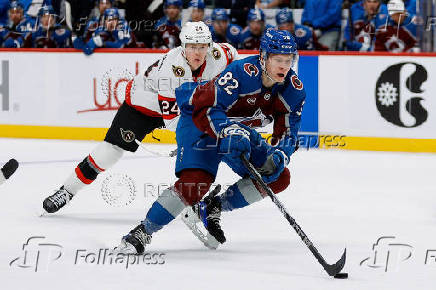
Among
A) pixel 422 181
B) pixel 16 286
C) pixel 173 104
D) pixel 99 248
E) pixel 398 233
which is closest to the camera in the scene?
pixel 16 286

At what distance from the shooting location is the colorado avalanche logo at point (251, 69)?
4461 millimetres

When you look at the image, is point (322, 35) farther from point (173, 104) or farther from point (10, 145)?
point (173, 104)

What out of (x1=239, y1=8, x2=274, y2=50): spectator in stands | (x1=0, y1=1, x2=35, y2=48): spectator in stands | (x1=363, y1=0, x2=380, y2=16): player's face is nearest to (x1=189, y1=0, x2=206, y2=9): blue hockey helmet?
(x1=239, y1=8, x2=274, y2=50): spectator in stands

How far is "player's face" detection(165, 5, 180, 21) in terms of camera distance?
32.3ft

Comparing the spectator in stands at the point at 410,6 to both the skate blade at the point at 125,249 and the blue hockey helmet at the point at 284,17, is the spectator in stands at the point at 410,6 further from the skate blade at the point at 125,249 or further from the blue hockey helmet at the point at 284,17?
the skate blade at the point at 125,249

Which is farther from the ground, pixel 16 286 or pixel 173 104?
pixel 173 104

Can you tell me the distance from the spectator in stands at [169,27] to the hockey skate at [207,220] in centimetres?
506

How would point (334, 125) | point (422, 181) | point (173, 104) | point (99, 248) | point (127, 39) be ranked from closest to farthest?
point (99, 248) → point (173, 104) → point (422, 181) → point (334, 125) → point (127, 39)

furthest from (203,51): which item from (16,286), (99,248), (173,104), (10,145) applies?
(10,145)

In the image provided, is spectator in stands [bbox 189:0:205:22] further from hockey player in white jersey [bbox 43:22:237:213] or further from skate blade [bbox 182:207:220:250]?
skate blade [bbox 182:207:220:250]

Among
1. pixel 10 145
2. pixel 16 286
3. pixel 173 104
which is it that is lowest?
pixel 10 145

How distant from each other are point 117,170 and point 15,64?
2.83m

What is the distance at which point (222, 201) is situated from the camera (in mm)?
4910

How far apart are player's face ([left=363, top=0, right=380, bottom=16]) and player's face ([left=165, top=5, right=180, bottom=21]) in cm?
190
